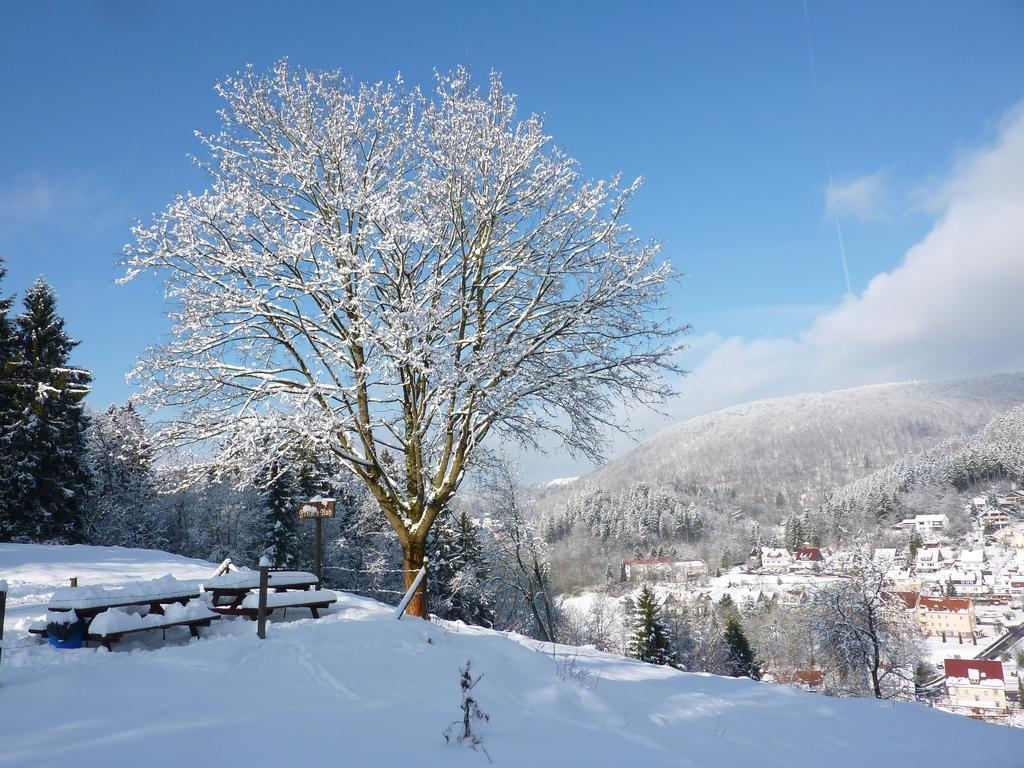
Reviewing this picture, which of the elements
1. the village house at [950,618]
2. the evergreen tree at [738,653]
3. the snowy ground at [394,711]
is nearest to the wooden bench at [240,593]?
the snowy ground at [394,711]

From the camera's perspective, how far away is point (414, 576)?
1005cm

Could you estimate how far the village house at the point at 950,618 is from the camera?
6700cm

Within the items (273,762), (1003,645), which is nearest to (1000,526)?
(1003,645)

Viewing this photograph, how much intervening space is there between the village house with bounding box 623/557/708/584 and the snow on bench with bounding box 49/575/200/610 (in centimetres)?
9907

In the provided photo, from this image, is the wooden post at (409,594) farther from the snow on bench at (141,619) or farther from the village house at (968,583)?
the village house at (968,583)

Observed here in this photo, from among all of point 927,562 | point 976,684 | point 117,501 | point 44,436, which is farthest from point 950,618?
point 44,436

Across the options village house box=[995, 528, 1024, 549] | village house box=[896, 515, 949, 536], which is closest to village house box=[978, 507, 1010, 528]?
village house box=[995, 528, 1024, 549]

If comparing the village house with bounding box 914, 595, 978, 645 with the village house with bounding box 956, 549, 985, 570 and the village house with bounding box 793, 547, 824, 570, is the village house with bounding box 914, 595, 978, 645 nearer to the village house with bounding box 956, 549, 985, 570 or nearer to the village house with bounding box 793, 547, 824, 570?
the village house with bounding box 793, 547, 824, 570

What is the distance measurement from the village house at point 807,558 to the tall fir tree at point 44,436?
341 feet

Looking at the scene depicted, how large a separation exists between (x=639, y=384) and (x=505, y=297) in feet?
9.75

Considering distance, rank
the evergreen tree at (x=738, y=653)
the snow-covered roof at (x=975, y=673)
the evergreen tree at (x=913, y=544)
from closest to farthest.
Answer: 1. the evergreen tree at (x=738, y=653)
2. the snow-covered roof at (x=975, y=673)
3. the evergreen tree at (x=913, y=544)

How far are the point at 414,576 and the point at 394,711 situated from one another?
→ 15.1 ft

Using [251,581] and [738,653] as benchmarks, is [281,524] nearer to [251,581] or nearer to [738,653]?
[251,581]

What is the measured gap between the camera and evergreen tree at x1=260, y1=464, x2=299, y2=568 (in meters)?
29.4
